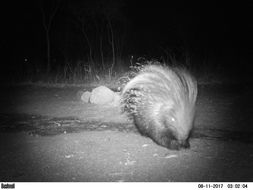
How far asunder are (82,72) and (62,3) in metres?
7.67

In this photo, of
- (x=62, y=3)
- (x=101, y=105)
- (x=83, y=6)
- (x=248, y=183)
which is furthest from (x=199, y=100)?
(x=62, y=3)

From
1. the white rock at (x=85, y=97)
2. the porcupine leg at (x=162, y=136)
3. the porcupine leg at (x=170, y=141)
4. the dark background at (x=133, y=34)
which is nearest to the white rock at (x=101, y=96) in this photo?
the white rock at (x=85, y=97)

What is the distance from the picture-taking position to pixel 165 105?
5887 mm

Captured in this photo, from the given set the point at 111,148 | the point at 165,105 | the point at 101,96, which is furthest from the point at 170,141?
the point at 101,96

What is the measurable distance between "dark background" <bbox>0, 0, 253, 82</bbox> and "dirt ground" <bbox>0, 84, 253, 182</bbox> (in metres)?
7.55

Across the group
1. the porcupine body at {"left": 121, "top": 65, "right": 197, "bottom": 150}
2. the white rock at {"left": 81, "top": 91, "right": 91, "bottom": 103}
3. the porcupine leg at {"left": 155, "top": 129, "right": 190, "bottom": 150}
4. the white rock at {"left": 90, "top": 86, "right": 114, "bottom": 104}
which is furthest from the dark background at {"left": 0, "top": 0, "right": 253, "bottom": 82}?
the porcupine leg at {"left": 155, "top": 129, "right": 190, "bottom": 150}

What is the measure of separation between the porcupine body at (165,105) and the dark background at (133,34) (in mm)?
9692

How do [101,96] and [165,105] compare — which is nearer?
[165,105]

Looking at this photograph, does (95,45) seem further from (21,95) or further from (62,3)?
(21,95)

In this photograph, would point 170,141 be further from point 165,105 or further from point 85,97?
point 85,97

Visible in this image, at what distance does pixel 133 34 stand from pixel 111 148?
27.6 meters

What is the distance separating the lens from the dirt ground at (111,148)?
5.28 metres

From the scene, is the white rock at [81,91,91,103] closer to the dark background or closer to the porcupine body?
the porcupine body

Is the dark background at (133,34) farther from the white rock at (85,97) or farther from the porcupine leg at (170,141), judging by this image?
the porcupine leg at (170,141)
